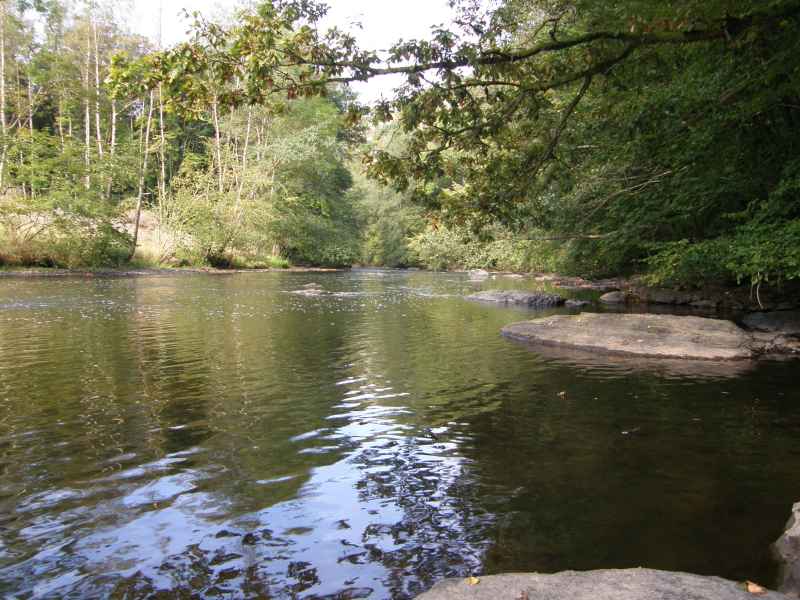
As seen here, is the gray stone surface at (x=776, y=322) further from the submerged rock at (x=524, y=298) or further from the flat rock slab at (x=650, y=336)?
the submerged rock at (x=524, y=298)

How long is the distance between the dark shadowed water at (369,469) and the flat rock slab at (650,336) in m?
0.75

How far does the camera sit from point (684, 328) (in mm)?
11781

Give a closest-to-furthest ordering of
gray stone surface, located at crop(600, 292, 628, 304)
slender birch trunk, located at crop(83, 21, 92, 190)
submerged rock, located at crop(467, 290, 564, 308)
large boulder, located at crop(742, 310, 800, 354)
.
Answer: large boulder, located at crop(742, 310, 800, 354), submerged rock, located at crop(467, 290, 564, 308), gray stone surface, located at crop(600, 292, 628, 304), slender birch trunk, located at crop(83, 21, 92, 190)

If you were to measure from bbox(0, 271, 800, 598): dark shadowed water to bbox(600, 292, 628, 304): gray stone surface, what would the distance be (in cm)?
1169

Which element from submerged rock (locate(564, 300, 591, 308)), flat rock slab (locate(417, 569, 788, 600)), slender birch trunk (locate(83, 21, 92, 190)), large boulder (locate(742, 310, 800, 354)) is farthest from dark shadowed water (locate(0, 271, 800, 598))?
slender birch trunk (locate(83, 21, 92, 190))

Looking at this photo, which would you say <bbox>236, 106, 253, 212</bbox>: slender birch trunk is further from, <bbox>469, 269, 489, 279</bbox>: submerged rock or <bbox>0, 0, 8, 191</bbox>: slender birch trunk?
<bbox>469, 269, 489, 279</bbox>: submerged rock

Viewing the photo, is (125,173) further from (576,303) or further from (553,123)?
(553,123)

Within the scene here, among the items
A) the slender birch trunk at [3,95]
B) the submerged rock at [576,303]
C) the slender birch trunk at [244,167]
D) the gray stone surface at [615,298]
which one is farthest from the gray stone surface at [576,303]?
the slender birch trunk at [3,95]

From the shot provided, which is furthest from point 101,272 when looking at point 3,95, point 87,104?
point 87,104

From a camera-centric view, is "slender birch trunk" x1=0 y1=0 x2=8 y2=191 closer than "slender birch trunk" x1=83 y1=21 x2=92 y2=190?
Yes

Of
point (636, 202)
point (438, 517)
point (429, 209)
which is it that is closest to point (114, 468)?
point (438, 517)

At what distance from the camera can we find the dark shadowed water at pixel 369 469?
12.9 feet

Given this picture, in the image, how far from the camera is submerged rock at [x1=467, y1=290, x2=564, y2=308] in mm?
20875

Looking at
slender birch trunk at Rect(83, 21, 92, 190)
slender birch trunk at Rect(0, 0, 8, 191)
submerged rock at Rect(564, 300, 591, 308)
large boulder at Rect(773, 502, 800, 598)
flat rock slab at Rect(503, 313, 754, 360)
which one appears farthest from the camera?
slender birch trunk at Rect(83, 21, 92, 190)
